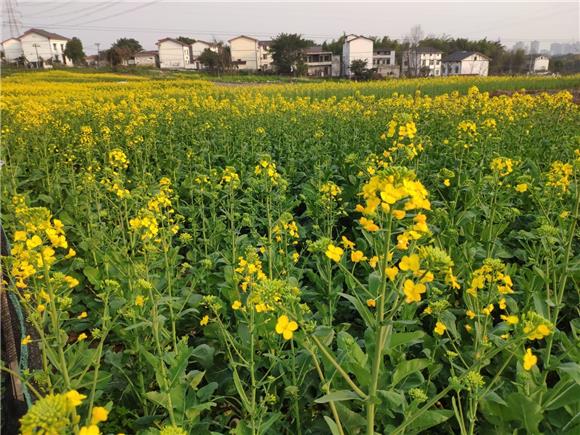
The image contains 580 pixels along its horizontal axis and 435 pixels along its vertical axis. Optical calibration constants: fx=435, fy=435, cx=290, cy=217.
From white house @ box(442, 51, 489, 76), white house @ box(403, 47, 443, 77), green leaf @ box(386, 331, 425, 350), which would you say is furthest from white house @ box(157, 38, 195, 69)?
green leaf @ box(386, 331, 425, 350)

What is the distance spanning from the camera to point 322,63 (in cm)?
7281

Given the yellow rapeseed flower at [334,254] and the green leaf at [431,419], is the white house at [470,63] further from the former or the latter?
the yellow rapeseed flower at [334,254]

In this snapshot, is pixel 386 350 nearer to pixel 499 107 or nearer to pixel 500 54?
pixel 499 107

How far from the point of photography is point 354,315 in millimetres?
3152

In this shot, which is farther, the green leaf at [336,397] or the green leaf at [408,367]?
the green leaf at [408,367]

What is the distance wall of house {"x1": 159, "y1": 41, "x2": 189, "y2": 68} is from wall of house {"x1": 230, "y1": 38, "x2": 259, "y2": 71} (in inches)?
382

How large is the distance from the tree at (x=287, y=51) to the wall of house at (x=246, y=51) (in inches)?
744

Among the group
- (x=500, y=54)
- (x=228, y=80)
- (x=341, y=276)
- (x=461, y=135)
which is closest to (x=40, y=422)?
(x=341, y=276)

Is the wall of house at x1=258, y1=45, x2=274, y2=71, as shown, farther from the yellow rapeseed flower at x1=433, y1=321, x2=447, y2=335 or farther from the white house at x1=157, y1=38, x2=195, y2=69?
the yellow rapeseed flower at x1=433, y1=321, x2=447, y2=335

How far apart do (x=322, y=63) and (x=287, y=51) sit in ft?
55.6

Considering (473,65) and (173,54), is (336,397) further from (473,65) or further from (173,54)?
(173,54)

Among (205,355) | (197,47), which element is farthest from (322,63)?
(205,355)

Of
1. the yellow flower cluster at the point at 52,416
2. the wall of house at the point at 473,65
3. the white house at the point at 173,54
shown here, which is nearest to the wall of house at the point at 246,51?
the white house at the point at 173,54

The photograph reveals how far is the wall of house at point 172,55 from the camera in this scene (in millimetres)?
79750
